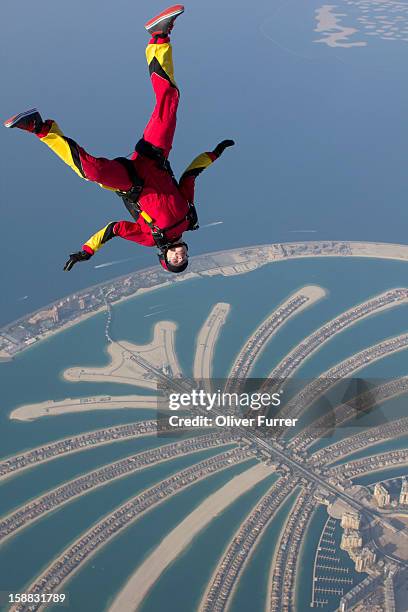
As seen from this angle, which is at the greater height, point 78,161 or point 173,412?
point 78,161

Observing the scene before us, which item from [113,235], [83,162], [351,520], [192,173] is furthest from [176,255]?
[351,520]

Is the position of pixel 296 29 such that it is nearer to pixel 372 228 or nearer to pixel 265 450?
pixel 372 228

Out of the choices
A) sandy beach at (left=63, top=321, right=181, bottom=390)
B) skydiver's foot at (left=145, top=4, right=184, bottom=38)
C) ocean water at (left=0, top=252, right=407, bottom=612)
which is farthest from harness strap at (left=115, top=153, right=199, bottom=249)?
sandy beach at (left=63, top=321, right=181, bottom=390)

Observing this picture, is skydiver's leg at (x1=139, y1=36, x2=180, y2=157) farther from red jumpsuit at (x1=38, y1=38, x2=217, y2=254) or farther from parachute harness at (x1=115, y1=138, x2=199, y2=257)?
parachute harness at (x1=115, y1=138, x2=199, y2=257)

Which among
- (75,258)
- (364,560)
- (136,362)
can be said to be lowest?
(364,560)

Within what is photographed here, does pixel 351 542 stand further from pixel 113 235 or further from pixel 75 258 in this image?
pixel 75 258

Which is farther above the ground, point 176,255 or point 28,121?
point 28,121

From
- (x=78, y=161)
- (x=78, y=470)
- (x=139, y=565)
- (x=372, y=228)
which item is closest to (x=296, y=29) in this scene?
(x=372, y=228)
